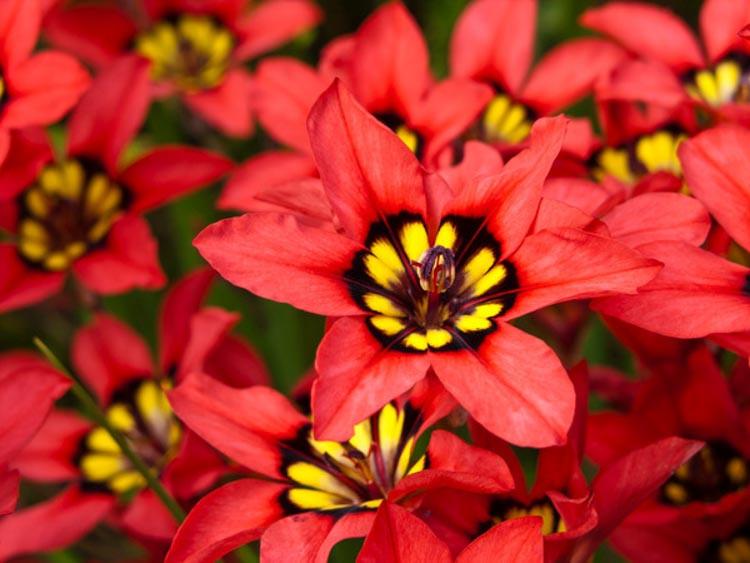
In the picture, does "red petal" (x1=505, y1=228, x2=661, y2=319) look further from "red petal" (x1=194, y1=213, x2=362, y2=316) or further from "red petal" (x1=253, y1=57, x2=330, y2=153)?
"red petal" (x1=253, y1=57, x2=330, y2=153)

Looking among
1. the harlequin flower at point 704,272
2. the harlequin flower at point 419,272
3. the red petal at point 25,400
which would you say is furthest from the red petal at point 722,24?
the red petal at point 25,400

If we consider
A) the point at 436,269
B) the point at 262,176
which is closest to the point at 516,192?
the point at 436,269

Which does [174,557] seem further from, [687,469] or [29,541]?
[687,469]

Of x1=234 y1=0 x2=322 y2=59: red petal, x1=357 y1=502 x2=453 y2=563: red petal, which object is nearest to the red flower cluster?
x1=357 y1=502 x2=453 y2=563: red petal

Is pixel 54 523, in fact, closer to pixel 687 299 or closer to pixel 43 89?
pixel 43 89

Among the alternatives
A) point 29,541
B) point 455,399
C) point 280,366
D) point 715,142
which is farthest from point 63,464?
point 715,142

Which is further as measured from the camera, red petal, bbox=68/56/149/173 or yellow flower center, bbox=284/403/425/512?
red petal, bbox=68/56/149/173
